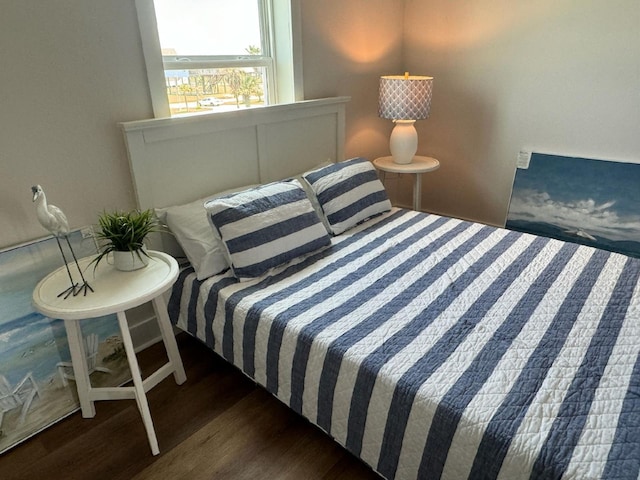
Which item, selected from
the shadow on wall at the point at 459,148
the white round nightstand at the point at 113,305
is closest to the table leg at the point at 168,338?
the white round nightstand at the point at 113,305

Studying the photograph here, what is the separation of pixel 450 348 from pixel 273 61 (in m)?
1.85

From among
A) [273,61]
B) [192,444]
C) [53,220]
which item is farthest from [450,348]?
[273,61]

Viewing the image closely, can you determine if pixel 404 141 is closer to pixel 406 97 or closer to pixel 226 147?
pixel 406 97

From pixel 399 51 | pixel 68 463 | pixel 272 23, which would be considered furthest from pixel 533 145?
pixel 68 463

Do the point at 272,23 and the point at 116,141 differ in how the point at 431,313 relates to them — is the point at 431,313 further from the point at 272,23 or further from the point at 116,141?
the point at 272,23

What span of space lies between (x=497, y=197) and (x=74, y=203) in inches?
106

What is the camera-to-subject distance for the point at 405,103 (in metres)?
2.58

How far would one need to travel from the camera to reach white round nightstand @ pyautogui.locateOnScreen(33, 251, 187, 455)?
1.31 meters

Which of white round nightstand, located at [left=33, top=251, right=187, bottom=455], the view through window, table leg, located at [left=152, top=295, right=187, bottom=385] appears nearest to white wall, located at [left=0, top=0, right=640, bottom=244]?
the view through window

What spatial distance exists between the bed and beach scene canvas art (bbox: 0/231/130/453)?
17.1 inches

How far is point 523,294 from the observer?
1.57m

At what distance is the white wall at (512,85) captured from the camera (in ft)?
7.76

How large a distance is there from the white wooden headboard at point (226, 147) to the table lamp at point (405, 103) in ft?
0.92

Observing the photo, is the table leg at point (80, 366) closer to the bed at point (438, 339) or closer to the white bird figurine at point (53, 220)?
the white bird figurine at point (53, 220)
